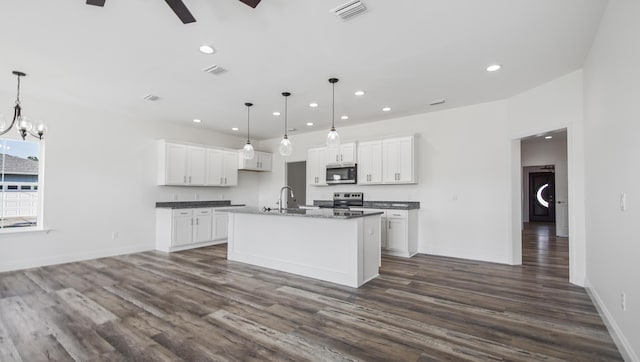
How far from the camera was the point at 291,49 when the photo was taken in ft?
10.3

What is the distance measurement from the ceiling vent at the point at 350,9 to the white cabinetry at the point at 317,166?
14.1 feet

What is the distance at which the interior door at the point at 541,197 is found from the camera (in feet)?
34.5

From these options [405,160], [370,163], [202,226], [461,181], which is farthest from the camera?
[202,226]

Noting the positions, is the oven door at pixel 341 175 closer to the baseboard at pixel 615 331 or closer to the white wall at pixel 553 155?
the baseboard at pixel 615 331

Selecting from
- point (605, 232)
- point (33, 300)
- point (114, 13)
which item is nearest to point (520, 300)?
point (605, 232)

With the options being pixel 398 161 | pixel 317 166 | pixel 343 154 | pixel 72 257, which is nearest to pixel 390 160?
pixel 398 161

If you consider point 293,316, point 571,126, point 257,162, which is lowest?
point 293,316

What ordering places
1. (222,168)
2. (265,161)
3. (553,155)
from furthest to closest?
(553,155) < (265,161) < (222,168)

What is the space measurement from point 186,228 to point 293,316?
416 cm

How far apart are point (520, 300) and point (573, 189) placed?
65.5 inches

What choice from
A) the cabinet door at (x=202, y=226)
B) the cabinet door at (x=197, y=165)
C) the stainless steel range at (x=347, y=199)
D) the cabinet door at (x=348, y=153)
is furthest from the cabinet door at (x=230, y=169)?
the cabinet door at (x=348, y=153)

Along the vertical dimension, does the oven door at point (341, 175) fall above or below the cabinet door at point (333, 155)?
below

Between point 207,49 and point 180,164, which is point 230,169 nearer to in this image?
point 180,164

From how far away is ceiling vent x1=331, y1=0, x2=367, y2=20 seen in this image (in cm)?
237
